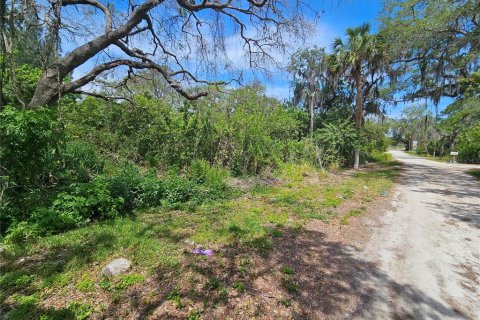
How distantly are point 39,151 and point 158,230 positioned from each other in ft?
7.20

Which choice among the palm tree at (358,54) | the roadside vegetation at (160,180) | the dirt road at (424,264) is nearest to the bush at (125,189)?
the roadside vegetation at (160,180)

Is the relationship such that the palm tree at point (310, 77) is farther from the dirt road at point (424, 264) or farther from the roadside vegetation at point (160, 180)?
the dirt road at point (424, 264)

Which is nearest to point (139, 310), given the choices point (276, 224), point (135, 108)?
point (276, 224)

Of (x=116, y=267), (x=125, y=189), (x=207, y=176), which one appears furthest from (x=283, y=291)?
(x=207, y=176)

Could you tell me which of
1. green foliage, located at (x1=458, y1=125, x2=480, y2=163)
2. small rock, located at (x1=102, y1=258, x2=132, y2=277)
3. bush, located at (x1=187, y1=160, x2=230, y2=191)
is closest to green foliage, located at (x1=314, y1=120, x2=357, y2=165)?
bush, located at (x1=187, y1=160, x2=230, y2=191)

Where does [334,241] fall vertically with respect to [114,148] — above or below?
below

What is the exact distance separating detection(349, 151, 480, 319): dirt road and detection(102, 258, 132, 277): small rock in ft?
8.06

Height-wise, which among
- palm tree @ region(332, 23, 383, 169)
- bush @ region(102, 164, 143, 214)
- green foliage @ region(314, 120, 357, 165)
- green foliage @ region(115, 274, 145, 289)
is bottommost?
green foliage @ region(115, 274, 145, 289)

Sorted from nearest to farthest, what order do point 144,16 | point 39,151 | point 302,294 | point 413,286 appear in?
point 302,294 < point 413,286 < point 39,151 < point 144,16

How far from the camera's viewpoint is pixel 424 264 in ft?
10.8

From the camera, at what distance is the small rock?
284 centimetres

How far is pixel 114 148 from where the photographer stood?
28.8 ft

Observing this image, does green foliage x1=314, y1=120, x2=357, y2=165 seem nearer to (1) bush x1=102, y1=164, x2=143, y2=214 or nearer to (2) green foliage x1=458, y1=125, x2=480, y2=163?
(1) bush x1=102, y1=164, x2=143, y2=214

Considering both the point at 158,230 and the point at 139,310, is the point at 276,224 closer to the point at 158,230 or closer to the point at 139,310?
the point at 158,230
